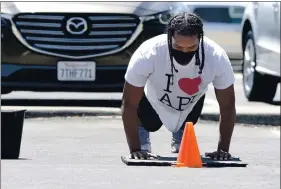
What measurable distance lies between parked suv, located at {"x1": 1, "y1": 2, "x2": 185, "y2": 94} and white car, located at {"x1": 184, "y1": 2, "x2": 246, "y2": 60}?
9011 mm

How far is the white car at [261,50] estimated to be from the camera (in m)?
12.5

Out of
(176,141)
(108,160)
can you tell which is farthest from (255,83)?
(108,160)

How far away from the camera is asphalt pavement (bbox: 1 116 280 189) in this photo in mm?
7016

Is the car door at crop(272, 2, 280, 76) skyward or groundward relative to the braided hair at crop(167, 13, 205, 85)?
groundward

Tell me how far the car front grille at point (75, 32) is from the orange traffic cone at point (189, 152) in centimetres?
410

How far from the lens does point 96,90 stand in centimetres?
1177

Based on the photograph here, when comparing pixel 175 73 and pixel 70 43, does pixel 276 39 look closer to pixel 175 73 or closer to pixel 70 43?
pixel 70 43

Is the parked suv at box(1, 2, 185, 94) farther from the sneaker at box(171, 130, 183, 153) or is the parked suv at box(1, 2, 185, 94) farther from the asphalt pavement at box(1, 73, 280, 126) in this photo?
the sneaker at box(171, 130, 183, 153)

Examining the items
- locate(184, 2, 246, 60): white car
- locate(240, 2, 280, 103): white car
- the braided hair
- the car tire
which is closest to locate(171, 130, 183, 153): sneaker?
the braided hair

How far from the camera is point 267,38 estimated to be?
12.8 meters

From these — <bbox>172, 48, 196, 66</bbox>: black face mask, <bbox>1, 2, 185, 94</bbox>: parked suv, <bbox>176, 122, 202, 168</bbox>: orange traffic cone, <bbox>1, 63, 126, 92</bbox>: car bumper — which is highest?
<bbox>172, 48, 196, 66</bbox>: black face mask

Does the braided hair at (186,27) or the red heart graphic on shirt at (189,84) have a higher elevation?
the braided hair at (186,27)

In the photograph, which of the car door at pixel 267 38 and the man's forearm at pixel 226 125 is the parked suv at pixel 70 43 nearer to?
the car door at pixel 267 38

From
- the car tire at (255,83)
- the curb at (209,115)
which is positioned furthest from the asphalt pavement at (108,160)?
the car tire at (255,83)
